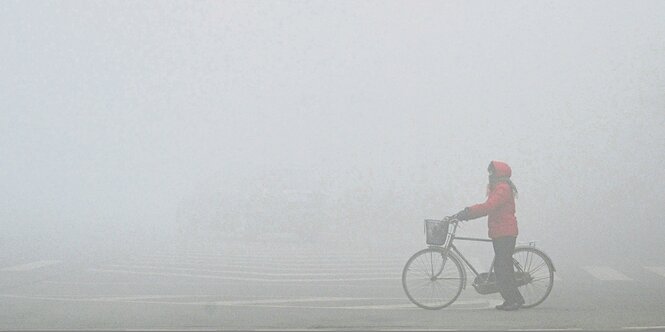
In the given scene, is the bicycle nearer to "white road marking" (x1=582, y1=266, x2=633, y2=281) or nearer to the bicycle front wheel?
the bicycle front wheel

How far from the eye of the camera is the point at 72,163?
297 ft

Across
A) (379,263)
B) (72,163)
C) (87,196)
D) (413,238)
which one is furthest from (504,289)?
(72,163)

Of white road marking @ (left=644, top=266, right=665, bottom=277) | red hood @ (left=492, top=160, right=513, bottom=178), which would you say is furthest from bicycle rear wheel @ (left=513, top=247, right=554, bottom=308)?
white road marking @ (left=644, top=266, right=665, bottom=277)

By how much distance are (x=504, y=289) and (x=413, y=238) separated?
17.3 m

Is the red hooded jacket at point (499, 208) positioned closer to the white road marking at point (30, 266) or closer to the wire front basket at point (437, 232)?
the wire front basket at point (437, 232)

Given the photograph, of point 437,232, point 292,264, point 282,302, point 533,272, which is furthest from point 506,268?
point 292,264

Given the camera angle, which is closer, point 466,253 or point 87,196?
point 466,253

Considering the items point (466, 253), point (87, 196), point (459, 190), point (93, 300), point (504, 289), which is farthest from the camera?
point (87, 196)

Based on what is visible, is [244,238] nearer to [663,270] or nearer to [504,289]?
[663,270]

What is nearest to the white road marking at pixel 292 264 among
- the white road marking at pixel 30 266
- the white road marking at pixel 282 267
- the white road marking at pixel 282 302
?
the white road marking at pixel 282 267

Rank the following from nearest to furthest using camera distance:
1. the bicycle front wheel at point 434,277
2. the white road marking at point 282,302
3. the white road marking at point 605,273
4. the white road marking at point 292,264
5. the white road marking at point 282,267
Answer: the bicycle front wheel at point 434,277
the white road marking at point 282,302
the white road marking at point 605,273
the white road marking at point 282,267
the white road marking at point 292,264

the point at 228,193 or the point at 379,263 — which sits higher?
the point at 228,193

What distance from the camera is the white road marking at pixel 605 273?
40.6 ft

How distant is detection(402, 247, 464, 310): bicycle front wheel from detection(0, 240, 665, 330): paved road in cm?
16
